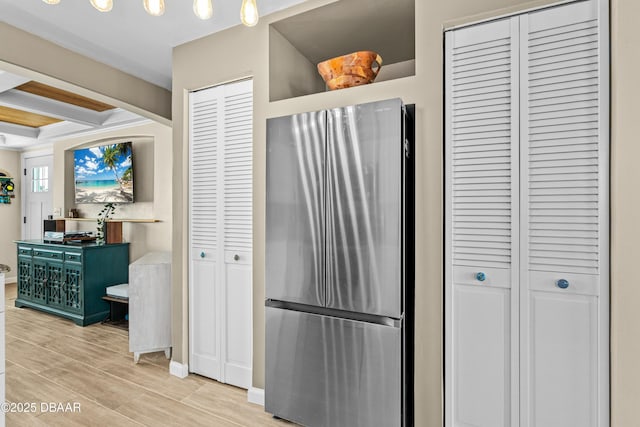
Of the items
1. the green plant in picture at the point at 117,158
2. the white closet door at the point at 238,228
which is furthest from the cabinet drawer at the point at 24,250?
the white closet door at the point at 238,228

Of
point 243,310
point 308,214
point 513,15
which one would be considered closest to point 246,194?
point 308,214

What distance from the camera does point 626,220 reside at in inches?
54.7

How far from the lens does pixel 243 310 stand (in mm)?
2404

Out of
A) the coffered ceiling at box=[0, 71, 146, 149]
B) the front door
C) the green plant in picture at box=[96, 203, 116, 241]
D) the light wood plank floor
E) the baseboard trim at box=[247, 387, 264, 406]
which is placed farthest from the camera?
the front door

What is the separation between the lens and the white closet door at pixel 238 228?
7.83 ft

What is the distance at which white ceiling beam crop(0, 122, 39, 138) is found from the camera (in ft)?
16.5

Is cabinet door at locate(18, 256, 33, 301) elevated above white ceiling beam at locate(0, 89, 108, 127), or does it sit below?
below

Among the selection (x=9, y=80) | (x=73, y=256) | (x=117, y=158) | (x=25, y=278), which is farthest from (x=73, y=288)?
(x=9, y=80)

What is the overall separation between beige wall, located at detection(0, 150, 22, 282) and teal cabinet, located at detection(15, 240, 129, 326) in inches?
75.2

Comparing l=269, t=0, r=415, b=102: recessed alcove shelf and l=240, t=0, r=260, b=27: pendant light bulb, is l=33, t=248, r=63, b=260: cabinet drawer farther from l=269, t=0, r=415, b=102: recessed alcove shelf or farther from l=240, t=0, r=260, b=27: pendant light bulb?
l=240, t=0, r=260, b=27: pendant light bulb

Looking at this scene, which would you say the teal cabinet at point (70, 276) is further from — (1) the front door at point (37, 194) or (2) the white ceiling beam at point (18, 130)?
(2) the white ceiling beam at point (18, 130)

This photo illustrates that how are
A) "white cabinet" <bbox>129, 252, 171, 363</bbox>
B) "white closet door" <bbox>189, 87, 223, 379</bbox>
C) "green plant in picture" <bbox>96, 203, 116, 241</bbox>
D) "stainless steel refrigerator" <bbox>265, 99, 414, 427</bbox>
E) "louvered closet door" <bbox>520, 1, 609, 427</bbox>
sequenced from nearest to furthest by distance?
"louvered closet door" <bbox>520, 1, 609, 427</bbox>
"stainless steel refrigerator" <bbox>265, 99, 414, 427</bbox>
"white closet door" <bbox>189, 87, 223, 379</bbox>
"white cabinet" <bbox>129, 252, 171, 363</bbox>
"green plant in picture" <bbox>96, 203, 116, 241</bbox>

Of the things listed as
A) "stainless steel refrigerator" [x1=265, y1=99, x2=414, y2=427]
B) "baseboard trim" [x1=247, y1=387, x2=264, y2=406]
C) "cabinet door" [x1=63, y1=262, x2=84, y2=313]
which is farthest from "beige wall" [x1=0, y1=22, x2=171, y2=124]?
"baseboard trim" [x1=247, y1=387, x2=264, y2=406]

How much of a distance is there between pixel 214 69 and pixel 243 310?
1756 millimetres
